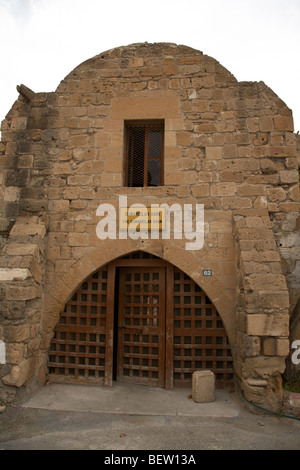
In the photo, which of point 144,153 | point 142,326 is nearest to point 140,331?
point 142,326

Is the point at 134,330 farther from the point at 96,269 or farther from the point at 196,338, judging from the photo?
the point at 96,269

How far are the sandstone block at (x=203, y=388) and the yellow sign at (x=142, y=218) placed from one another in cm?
199

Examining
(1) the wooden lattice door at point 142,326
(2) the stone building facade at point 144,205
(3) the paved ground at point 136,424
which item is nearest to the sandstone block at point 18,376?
(2) the stone building facade at point 144,205

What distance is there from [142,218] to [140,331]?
5.34ft

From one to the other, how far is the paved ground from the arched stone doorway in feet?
0.94

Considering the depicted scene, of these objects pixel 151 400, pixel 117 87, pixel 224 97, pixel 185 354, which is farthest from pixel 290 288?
pixel 117 87

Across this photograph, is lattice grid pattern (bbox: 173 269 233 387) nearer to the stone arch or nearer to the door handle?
the stone arch

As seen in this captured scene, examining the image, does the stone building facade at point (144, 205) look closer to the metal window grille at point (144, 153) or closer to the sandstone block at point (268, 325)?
the metal window grille at point (144, 153)

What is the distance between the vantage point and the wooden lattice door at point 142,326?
455 centimetres

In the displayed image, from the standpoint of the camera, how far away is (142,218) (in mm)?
4598

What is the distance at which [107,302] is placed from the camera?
4.63 m

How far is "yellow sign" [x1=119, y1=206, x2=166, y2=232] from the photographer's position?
457 cm

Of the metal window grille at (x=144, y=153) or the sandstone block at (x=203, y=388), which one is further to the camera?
the metal window grille at (x=144, y=153)

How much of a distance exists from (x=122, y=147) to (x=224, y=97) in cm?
170
